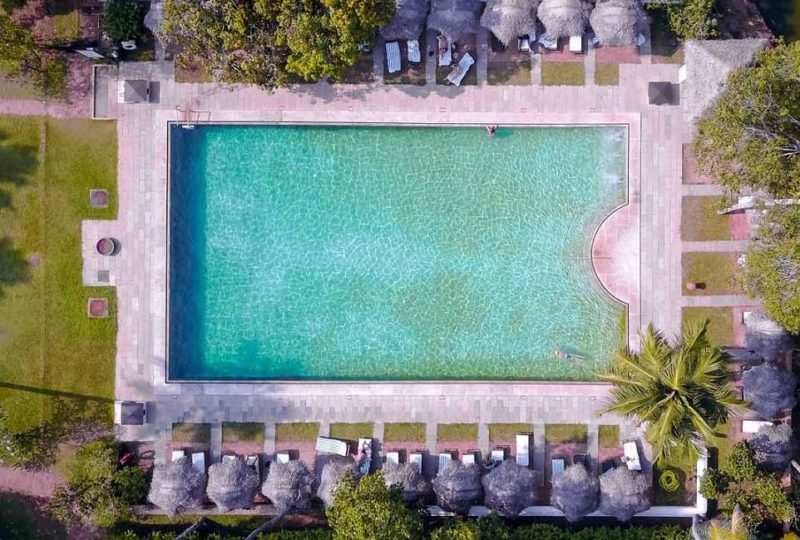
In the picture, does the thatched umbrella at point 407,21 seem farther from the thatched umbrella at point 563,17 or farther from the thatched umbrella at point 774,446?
the thatched umbrella at point 774,446

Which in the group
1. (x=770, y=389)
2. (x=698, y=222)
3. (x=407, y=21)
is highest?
(x=407, y=21)

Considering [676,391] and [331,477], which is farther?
[331,477]

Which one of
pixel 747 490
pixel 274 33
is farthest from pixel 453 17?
pixel 747 490

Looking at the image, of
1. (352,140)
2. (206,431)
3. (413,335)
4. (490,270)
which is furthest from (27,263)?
(490,270)

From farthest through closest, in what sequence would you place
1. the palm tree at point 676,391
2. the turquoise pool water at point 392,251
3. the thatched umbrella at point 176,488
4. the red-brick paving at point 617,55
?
the turquoise pool water at point 392,251
the red-brick paving at point 617,55
the thatched umbrella at point 176,488
the palm tree at point 676,391

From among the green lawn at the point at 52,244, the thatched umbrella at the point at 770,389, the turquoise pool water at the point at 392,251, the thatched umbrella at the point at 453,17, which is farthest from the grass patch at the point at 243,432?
the thatched umbrella at the point at 770,389

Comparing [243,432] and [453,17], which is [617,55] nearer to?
[453,17]

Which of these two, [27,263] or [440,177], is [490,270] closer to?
[440,177]
